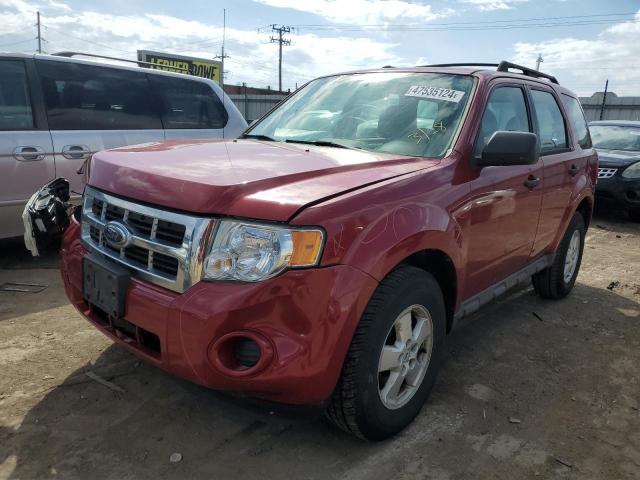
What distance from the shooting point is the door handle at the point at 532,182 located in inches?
132

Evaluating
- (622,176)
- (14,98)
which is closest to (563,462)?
(14,98)

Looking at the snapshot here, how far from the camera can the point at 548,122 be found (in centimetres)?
394

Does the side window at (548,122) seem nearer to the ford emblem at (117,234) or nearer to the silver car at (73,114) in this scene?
the ford emblem at (117,234)

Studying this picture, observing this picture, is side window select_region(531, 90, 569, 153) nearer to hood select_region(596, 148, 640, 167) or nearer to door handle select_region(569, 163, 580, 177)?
door handle select_region(569, 163, 580, 177)

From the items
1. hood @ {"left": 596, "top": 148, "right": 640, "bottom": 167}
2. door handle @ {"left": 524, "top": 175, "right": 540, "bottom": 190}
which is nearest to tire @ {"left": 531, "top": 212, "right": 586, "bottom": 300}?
door handle @ {"left": 524, "top": 175, "right": 540, "bottom": 190}

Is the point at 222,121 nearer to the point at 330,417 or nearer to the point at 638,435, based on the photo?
the point at 330,417

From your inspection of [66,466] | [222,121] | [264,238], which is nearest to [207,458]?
[66,466]

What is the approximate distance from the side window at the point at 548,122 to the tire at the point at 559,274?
751mm

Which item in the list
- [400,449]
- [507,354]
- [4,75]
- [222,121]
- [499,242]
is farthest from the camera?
[222,121]

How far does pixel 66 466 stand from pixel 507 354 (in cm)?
265

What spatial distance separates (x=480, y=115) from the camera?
294cm

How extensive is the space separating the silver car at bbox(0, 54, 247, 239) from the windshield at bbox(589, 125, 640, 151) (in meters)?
7.30

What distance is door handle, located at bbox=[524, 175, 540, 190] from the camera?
3.36 meters

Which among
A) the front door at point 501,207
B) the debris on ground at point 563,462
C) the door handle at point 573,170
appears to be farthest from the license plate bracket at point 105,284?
the door handle at point 573,170
